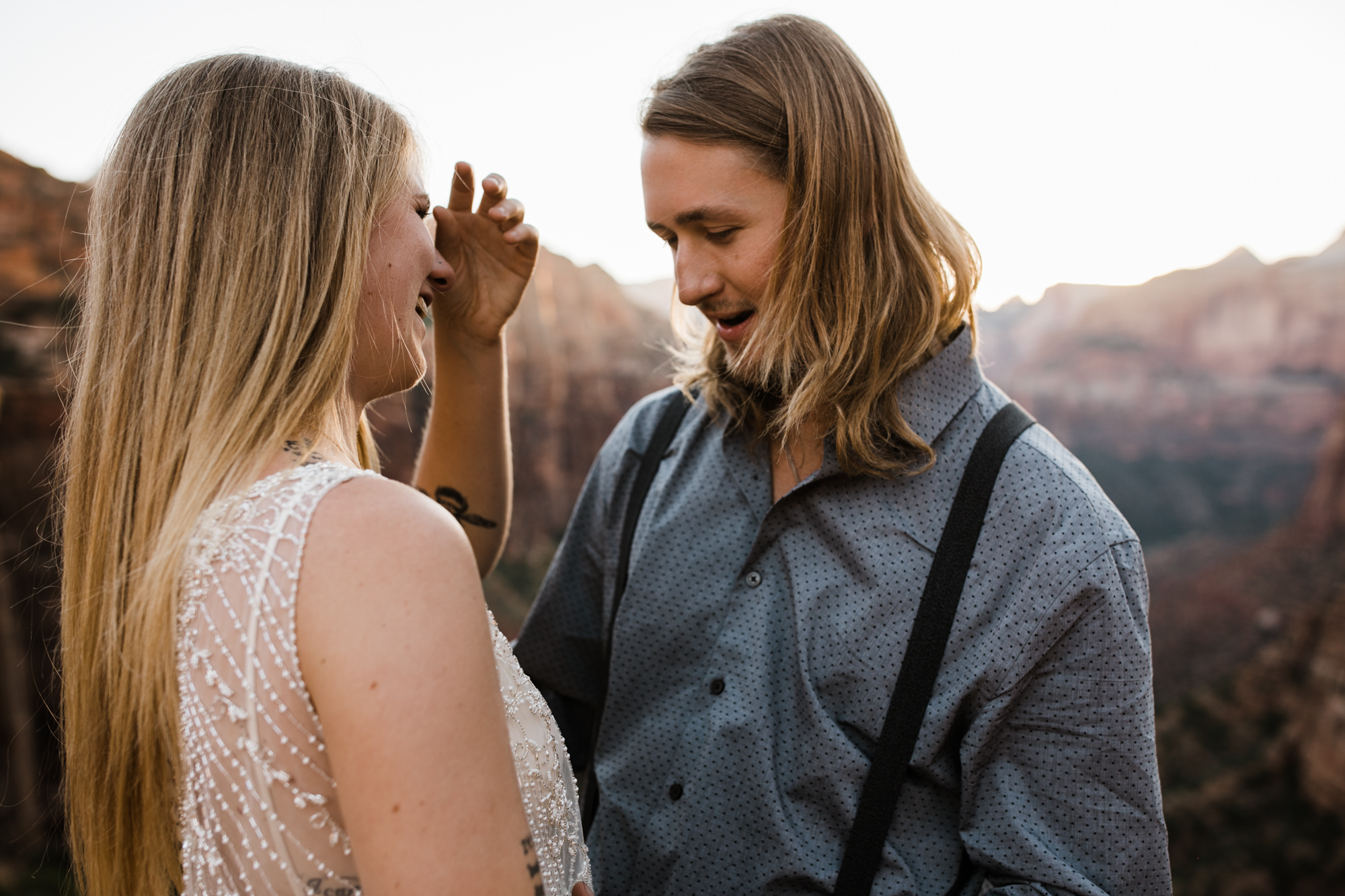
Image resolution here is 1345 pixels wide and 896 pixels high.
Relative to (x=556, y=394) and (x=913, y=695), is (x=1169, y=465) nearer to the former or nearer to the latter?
(x=556, y=394)

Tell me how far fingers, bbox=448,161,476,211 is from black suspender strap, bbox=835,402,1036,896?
1.54 m

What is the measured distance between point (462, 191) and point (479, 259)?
190mm

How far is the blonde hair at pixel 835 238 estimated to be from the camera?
6.16ft

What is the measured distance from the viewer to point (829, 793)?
1.70 metres

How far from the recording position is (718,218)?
1.95 metres

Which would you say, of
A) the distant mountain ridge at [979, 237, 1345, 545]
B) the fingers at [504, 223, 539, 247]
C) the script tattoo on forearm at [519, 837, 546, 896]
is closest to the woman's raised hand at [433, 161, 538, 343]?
the fingers at [504, 223, 539, 247]

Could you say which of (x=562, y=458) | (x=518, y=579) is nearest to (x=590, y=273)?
(x=562, y=458)

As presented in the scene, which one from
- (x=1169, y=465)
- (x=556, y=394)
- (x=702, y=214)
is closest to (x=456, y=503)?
(x=702, y=214)

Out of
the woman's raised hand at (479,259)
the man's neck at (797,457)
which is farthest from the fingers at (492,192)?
the man's neck at (797,457)

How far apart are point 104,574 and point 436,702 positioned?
65cm

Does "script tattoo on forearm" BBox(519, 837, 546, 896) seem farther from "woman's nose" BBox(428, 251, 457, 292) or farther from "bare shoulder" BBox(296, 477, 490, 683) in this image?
"woman's nose" BBox(428, 251, 457, 292)

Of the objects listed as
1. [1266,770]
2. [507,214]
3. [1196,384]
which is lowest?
[1266,770]

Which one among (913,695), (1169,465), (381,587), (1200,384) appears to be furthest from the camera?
(1200,384)

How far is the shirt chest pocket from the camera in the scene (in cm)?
171
